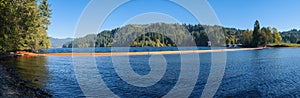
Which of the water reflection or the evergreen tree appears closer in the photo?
the water reflection

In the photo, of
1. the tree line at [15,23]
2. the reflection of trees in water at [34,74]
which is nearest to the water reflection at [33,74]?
the reflection of trees in water at [34,74]

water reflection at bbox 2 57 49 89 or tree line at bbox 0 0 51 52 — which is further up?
tree line at bbox 0 0 51 52

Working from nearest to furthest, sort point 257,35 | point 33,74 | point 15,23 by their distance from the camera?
point 33,74 → point 15,23 → point 257,35

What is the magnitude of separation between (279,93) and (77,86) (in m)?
19.4

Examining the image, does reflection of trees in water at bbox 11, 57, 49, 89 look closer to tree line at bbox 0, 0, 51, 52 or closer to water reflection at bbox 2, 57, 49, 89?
water reflection at bbox 2, 57, 49, 89

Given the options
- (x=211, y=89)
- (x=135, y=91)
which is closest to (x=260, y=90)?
(x=211, y=89)

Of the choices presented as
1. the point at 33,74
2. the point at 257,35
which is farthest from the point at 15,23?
the point at 257,35

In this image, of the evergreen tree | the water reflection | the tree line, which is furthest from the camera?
the evergreen tree

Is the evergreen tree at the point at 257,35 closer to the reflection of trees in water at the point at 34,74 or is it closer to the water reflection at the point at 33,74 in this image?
the water reflection at the point at 33,74

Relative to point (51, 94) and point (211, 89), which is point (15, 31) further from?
point (211, 89)

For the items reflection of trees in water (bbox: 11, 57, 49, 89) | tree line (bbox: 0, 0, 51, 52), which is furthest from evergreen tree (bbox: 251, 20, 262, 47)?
reflection of trees in water (bbox: 11, 57, 49, 89)

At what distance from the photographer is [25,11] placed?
56.6 meters

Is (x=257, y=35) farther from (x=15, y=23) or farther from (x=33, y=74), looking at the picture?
(x=33, y=74)

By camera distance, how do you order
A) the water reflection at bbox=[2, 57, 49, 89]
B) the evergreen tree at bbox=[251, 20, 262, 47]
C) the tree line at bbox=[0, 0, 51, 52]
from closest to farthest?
the water reflection at bbox=[2, 57, 49, 89]
the tree line at bbox=[0, 0, 51, 52]
the evergreen tree at bbox=[251, 20, 262, 47]
